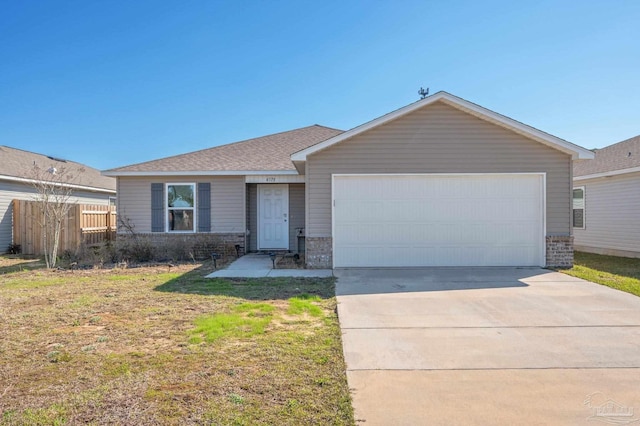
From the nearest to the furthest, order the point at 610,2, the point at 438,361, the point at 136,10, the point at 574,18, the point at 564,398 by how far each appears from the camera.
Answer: the point at 564,398 → the point at 438,361 → the point at 610,2 → the point at 574,18 → the point at 136,10

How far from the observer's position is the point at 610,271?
9.10 meters

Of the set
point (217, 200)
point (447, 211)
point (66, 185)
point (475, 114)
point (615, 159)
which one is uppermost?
point (475, 114)

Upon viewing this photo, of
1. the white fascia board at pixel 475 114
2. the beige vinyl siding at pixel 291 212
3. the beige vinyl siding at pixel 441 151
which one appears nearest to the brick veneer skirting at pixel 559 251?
the beige vinyl siding at pixel 441 151

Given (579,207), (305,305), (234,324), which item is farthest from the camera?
(579,207)

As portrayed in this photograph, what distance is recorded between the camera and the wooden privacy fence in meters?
12.6

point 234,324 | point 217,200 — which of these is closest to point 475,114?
point 234,324

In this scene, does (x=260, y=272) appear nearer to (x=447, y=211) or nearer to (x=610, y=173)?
(x=447, y=211)

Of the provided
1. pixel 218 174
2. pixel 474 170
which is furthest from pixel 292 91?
pixel 474 170

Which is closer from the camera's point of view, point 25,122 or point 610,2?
point 610,2

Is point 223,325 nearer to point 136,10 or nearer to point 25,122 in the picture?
point 136,10

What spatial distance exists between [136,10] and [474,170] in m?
10.8

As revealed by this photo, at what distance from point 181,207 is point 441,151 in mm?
8362

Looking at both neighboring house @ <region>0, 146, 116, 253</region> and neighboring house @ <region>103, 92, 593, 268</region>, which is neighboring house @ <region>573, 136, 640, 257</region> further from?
neighboring house @ <region>0, 146, 116, 253</region>

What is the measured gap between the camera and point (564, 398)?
3006 millimetres
